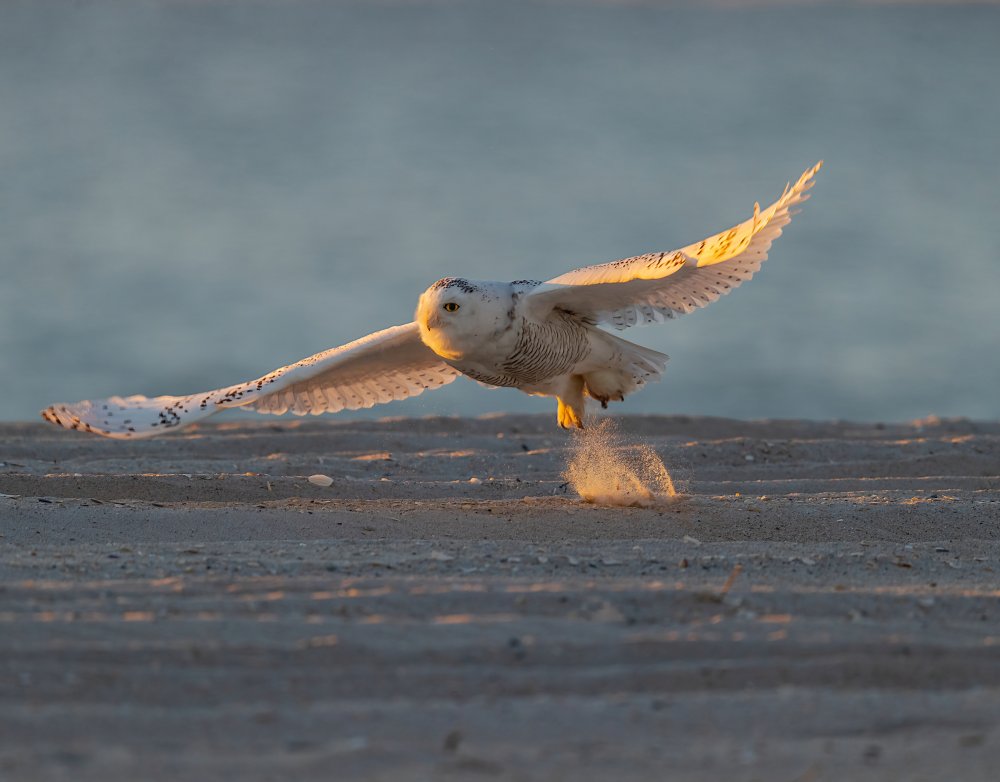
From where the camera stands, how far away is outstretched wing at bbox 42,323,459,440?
24.5ft

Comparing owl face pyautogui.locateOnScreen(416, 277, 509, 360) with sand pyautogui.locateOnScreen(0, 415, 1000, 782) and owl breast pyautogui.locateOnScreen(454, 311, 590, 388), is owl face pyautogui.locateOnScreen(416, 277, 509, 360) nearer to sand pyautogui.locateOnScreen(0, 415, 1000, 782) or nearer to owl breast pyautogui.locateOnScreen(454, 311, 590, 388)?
owl breast pyautogui.locateOnScreen(454, 311, 590, 388)

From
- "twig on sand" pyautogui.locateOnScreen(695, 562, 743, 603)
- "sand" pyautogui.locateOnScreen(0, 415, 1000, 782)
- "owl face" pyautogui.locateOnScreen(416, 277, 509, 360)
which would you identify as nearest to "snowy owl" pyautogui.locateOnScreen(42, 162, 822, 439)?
"owl face" pyautogui.locateOnScreen(416, 277, 509, 360)

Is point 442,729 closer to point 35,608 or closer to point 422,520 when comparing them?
point 35,608

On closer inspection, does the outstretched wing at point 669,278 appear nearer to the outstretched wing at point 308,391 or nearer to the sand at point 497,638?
the outstretched wing at point 308,391

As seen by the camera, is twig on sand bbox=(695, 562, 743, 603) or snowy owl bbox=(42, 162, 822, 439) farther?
snowy owl bbox=(42, 162, 822, 439)

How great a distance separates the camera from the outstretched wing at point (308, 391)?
24.5ft

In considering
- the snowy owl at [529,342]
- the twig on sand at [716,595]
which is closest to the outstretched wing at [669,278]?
the snowy owl at [529,342]

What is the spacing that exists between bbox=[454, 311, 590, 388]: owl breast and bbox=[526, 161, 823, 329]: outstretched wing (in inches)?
3.7

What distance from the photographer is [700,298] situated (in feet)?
25.7

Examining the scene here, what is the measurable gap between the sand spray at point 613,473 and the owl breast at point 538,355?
24.1 inches

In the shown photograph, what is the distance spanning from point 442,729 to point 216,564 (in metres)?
1.98

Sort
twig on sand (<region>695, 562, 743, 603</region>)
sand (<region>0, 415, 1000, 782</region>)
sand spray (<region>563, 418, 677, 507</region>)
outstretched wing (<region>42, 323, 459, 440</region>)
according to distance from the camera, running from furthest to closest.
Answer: sand spray (<region>563, 418, 677, 507</region>), outstretched wing (<region>42, 323, 459, 440</region>), twig on sand (<region>695, 562, 743, 603</region>), sand (<region>0, 415, 1000, 782</region>)

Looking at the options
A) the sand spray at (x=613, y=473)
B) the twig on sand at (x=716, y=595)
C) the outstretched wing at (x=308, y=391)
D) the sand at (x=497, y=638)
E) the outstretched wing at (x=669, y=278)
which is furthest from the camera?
the sand spray at (x=613, y=473)

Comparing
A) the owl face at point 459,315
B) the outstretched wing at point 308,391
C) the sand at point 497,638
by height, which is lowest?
the sand at point 497,638
